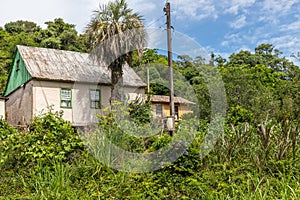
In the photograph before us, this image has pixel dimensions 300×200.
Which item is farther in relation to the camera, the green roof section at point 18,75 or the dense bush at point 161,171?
the green roof section at point 18,75

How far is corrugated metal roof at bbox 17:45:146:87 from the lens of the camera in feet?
61.5

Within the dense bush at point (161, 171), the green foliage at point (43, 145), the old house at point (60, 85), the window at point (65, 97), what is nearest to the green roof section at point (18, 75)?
the old house at point (60, 85)

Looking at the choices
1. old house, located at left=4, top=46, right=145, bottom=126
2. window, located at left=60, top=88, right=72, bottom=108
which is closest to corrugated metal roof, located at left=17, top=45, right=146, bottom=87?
old house, located at left=4, top=46, right=145, bottom=126

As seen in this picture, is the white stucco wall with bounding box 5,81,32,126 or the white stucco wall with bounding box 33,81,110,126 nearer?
the white stucco wall with bounding box 33,81,110,126

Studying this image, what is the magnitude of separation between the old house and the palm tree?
92cm

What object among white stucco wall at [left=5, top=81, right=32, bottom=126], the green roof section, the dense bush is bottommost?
the dense bush

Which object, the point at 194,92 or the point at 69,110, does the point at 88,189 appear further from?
the point at 194,92

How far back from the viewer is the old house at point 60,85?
18484mm

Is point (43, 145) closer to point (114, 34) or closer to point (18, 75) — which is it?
point (114, 34)

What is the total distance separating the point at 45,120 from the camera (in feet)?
24.0

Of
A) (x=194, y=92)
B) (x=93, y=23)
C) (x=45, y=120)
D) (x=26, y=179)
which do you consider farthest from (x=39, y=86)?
(x=26, y=179)

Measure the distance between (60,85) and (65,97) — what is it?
2.22 feet

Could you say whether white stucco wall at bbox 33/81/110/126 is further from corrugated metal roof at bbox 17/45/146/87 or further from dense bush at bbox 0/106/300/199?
dense bush at bbox 0/106/300/199

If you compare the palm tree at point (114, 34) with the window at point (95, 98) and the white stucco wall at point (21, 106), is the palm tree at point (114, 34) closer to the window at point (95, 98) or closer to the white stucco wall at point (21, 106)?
the window at point (95, 98)
